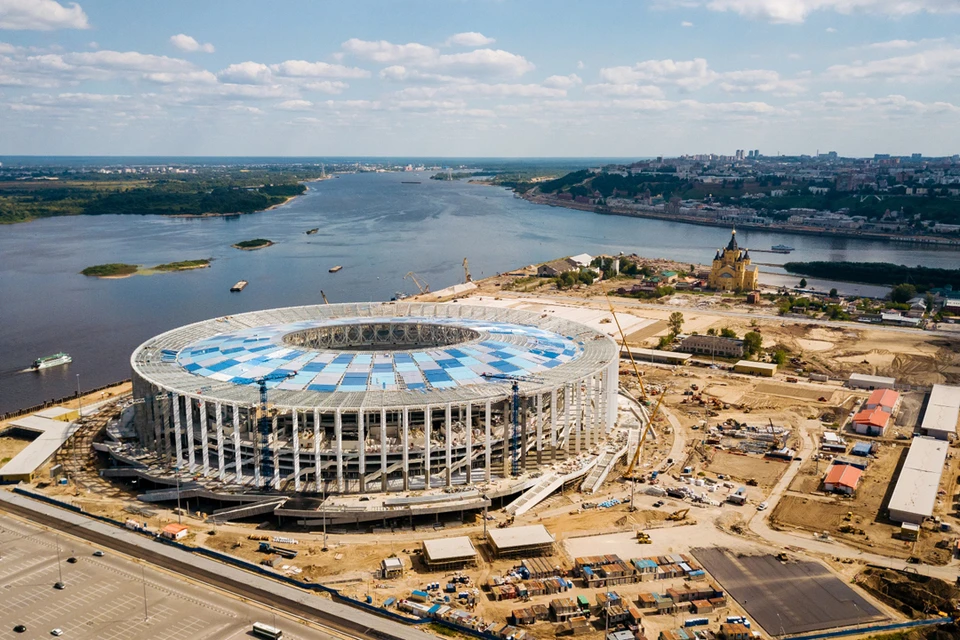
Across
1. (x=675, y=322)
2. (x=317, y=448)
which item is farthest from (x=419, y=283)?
(x=317, y=448)

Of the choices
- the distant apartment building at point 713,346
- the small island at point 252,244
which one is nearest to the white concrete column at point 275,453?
the distant apartment building at point 713,346

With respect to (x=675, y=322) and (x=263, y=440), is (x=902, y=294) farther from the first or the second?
(x=263, y=440)

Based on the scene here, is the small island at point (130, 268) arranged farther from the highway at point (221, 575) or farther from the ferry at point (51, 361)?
the highway at point (221, 575)

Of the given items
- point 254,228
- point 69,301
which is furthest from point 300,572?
point 254,228

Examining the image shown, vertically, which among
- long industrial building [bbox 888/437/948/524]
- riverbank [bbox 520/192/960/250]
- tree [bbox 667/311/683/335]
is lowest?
long industrial building [bbox 888/437/948/524]

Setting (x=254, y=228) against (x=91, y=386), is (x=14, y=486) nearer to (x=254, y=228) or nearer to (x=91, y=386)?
(x=91, y=386)

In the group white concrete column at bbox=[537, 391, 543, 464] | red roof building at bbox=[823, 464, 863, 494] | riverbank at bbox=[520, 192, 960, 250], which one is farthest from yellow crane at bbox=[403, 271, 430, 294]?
riverbank at bbox=[520, 192, 960, 250]

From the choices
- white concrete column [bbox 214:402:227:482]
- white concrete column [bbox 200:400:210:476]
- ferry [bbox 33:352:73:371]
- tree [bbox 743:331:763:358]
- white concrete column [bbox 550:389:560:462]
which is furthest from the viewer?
tree [bbox 743:331:763:358]

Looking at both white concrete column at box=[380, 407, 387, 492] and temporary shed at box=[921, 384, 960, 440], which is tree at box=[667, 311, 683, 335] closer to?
temporary shed at box=[921, 384, 960, 440]
